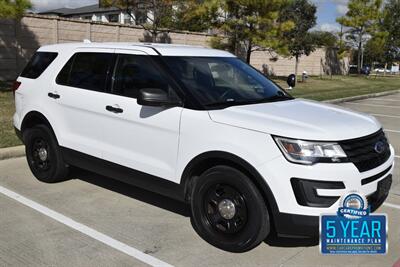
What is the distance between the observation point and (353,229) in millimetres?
3619

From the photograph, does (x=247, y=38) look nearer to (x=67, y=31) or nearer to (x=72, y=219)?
(x=67, y=31)

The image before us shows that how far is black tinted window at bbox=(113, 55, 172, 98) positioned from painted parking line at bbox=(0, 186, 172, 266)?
53.3 inches

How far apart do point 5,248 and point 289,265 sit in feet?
7.82

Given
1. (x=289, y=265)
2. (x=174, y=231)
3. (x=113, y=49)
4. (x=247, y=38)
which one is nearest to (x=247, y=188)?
(x=289, y=265)

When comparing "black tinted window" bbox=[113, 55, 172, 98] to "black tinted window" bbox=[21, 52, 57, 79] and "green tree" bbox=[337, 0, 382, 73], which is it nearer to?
"black tinted window" bbox=[21, 52, 57, 79]

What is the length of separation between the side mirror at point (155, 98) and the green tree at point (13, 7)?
840 cm

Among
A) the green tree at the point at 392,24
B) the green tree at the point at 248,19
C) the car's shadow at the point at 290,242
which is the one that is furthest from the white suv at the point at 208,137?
the green tree at the point at 392,24

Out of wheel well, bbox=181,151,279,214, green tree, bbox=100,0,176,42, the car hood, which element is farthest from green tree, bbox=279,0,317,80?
wheel well, bbox=181,151,279,214

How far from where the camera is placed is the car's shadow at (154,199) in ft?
13.7

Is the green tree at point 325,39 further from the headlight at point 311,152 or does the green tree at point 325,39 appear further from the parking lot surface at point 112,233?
the headlight at point 311,152

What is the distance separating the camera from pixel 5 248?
3.92 meters

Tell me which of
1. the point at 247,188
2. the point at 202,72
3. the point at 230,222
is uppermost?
the point at 202,72

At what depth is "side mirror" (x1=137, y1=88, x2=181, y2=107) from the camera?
13.3 ft

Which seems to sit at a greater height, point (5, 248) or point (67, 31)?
point (67, 31)
